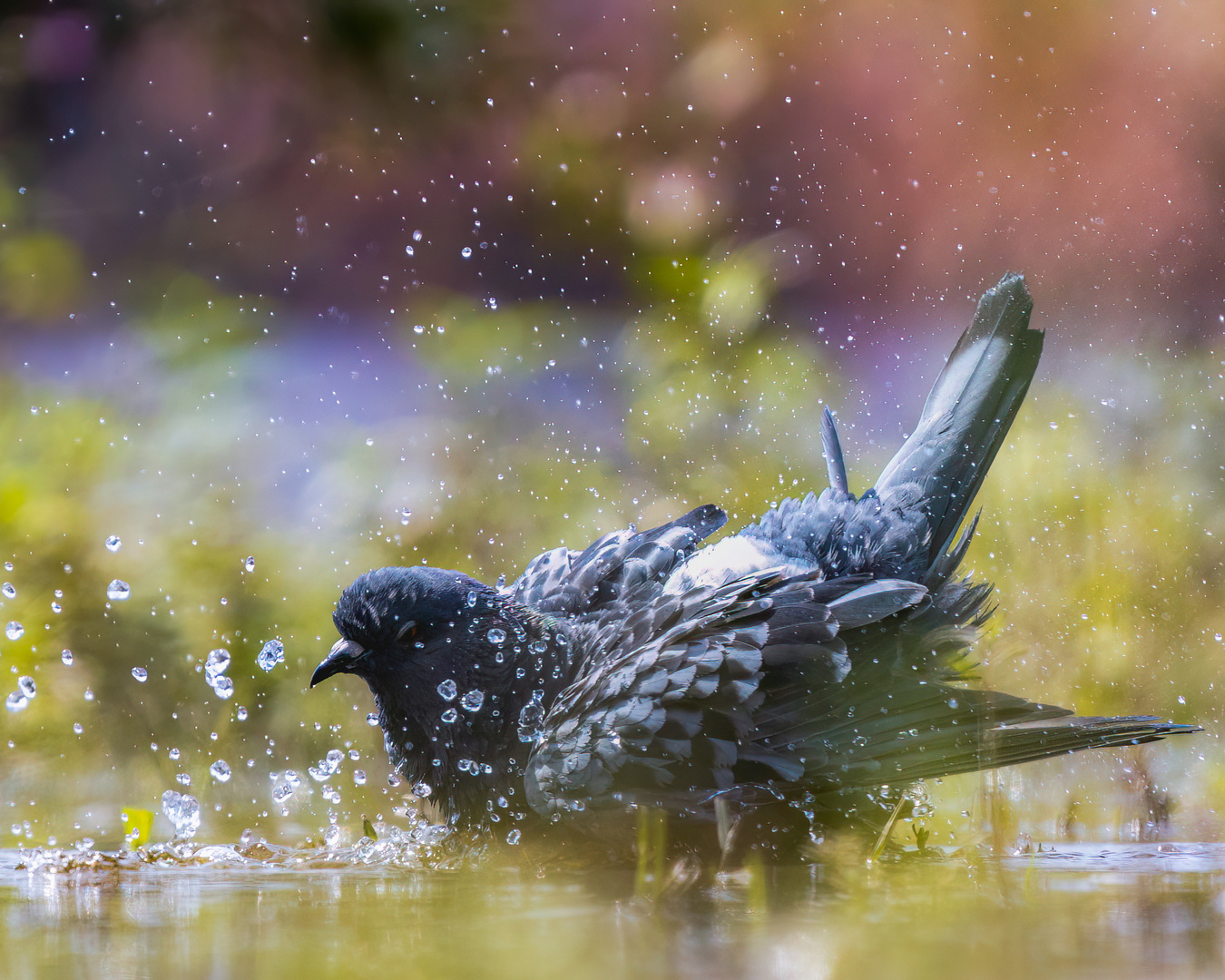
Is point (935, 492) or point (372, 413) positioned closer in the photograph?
point (935, 492)

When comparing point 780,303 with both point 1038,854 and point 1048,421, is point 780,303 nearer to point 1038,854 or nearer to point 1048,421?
point 1048,421

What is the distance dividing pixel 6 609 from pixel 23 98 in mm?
1413

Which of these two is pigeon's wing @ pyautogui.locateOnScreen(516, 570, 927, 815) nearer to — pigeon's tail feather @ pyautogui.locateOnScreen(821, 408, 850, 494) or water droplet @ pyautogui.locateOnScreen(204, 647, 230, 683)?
Answer: pigeon's tail feather @ pyautogui.locateOnScreen(821, 408, 850, 494)

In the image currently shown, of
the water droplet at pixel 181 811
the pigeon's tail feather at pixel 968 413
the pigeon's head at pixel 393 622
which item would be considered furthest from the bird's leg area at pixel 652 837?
the water droplet at pixel 181 811

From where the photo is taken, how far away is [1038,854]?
155 centimetres

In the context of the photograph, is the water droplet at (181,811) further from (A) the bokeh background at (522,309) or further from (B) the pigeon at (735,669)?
(B) the pigeon at (735,669)

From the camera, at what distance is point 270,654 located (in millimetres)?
2430

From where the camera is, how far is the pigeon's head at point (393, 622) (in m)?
1.57

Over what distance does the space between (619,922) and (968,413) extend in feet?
3.90

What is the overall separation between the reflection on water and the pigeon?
0.44ft

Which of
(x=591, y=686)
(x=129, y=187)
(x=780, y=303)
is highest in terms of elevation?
(x=129, y=187)

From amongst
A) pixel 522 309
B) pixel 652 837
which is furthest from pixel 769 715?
pixel 522 309

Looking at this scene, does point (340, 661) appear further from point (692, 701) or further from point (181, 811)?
point (181, 811)

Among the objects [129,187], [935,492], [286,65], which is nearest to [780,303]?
[935,492]
